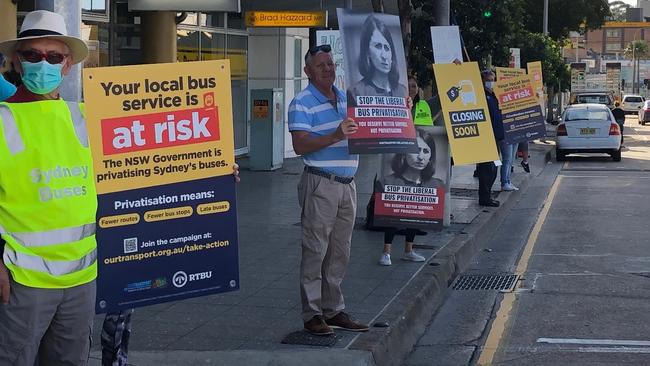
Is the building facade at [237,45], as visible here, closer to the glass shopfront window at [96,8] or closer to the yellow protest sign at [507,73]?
the glass shopfront window at [96,8]

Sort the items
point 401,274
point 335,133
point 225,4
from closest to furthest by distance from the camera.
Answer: point 335,133, point 401,274, point 225,4

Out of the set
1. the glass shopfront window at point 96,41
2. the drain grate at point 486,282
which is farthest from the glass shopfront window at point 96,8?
the drain grate at point 486,282

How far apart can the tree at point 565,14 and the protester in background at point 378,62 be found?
44.1m

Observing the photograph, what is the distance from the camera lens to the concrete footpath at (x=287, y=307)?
6.23 meters

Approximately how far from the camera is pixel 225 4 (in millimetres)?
14398

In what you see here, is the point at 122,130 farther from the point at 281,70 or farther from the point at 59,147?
the point at 281,70

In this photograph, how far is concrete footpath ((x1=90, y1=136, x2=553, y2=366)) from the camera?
6.23 meters

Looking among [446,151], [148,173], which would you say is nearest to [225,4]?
[446,151]

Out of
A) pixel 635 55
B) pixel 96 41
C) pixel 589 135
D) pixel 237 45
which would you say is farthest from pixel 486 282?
pixel 635 55

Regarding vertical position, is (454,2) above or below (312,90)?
above

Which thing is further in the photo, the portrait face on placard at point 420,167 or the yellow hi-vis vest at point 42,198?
the portrait face on placard at point 420,167

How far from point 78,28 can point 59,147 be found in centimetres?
153

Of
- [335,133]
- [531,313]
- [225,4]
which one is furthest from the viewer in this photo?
[225,4]

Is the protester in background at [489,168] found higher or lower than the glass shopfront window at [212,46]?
lower
